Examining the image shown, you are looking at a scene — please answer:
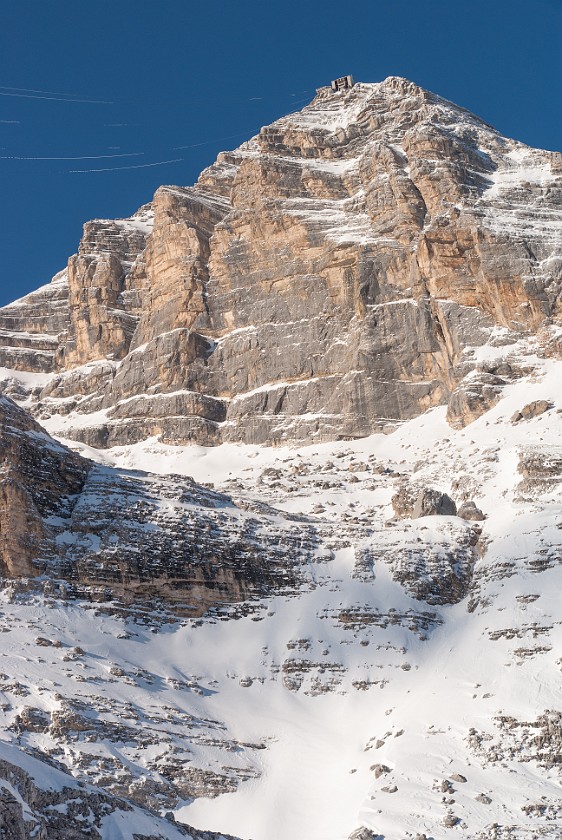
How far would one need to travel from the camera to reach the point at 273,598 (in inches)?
2628

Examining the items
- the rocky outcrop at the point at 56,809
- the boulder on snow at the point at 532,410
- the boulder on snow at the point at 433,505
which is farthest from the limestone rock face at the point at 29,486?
the boulder on snow at the point at 532,410

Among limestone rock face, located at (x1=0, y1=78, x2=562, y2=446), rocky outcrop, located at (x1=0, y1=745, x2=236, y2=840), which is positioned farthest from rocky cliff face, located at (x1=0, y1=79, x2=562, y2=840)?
limestone rock face, located at (x1=0, y1=78, x2=562, y2=446)

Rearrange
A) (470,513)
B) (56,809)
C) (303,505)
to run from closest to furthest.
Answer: (56,809), (470,513), (303,505)

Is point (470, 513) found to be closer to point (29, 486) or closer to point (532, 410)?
point (532, 410)

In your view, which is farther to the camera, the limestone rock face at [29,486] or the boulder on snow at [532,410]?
the boulder on snow at [532,410]

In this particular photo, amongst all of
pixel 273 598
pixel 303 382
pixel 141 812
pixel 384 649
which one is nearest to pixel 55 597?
pixel 273 598

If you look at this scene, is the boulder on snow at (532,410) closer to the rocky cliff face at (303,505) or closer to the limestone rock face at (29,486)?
the rocky cliff face at (303,505)

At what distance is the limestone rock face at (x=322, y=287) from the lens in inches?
4104

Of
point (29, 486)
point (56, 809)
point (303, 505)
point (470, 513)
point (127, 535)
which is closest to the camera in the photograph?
point (56, 809)

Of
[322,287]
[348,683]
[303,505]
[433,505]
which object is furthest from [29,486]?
[322,287]

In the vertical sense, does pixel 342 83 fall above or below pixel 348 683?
above

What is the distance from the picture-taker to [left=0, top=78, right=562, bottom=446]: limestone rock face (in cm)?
10425

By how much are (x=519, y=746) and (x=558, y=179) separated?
267 feet

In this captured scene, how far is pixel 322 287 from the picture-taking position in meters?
114
